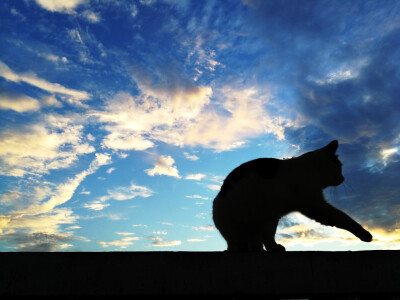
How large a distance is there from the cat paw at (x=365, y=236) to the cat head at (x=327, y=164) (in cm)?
87

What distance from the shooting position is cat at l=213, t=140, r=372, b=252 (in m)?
3.83

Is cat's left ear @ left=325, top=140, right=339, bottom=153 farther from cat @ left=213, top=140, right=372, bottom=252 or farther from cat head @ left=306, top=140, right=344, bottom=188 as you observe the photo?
cat @ left=213, top=140, right=372, bottom=252

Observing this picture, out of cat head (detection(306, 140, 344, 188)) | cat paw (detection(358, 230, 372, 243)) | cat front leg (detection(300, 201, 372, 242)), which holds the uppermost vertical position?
cat head (detection(306, 140, 344, 188))

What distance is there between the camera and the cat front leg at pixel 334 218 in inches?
151

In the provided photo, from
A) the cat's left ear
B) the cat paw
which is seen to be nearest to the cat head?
the cat's left ear

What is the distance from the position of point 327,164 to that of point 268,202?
1176 mm
